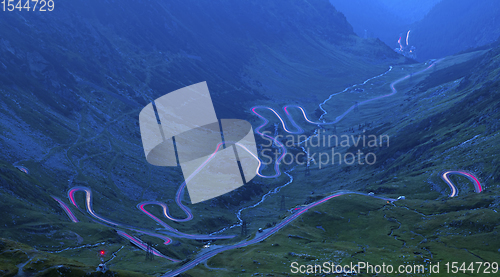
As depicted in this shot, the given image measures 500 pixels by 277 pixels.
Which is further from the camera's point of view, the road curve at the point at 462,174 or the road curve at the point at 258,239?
the road curve at the point at 462,174

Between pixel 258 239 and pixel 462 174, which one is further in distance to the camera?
pixel 462 174

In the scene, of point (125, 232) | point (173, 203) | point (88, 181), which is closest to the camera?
point (125, 232)

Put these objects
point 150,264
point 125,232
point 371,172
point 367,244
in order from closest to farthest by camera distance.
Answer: point 150,264 < point 367,244 < point 125,232 < point 371,172

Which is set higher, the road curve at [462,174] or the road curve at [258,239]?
the road curve at [462,174]

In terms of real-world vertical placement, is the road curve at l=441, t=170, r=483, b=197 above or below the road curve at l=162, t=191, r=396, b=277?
above

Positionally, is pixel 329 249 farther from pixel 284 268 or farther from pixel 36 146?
pixel 36 146

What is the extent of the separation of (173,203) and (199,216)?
15.0 meters

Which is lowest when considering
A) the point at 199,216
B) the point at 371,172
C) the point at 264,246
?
the point at 264,246

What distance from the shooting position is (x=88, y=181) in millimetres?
156750

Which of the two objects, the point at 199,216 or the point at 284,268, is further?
the point at 199,216

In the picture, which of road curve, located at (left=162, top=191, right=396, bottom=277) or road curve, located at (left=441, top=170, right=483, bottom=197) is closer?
road curve, located at (left=162, top=191, right=396, bottom=277)

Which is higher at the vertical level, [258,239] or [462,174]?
[462,174]

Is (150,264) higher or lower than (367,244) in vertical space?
lower

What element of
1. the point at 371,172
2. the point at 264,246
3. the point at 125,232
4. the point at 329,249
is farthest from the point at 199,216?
the point at 371,172
